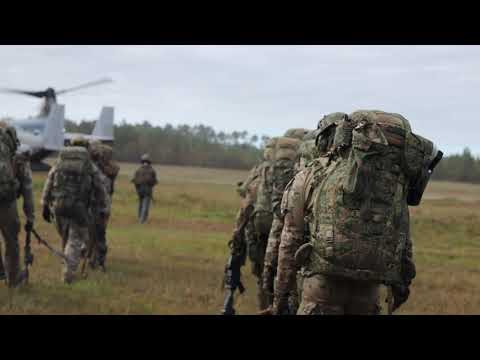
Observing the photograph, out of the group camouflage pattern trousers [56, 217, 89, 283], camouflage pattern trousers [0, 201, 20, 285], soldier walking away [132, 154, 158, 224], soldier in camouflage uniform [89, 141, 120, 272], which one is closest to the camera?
camouflage pattern trousers [0, 201, 20, 285]

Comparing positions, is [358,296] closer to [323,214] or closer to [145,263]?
[323,214]

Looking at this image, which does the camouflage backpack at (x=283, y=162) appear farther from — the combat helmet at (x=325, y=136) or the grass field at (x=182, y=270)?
the grass field at (x=182, y=270)

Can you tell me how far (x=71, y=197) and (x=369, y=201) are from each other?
21.7ft

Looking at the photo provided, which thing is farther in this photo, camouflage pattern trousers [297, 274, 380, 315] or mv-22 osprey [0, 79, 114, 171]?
mv-22 osprey [0, 79, 114, 171]

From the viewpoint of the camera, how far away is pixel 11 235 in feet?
32.7

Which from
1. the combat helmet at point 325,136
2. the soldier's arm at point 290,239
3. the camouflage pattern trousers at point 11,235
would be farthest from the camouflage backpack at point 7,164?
the soldier's arm at point 290,239

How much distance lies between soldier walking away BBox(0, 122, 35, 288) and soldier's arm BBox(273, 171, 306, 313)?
499cm

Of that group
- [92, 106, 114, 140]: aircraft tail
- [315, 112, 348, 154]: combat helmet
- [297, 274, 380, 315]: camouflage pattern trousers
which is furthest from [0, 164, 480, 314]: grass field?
[92, 106, 114, 140]: aircraft tail

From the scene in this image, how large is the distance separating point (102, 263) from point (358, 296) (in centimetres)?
832

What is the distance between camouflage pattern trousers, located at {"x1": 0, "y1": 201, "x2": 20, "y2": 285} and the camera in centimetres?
984

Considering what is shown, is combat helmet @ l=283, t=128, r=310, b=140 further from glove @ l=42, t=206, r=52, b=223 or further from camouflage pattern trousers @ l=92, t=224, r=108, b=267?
camouflage pattern trousers @ l=92, t=224, r=108, b=267

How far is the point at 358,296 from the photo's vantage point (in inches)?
212

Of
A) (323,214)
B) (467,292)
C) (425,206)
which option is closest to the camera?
(323,214)
